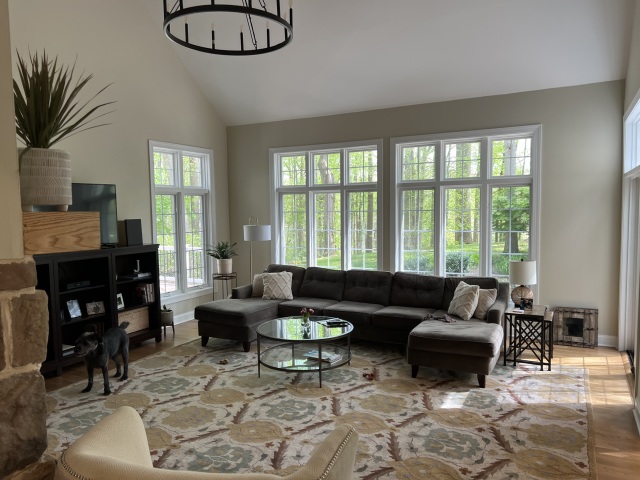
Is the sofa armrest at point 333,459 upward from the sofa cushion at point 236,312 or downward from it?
upward

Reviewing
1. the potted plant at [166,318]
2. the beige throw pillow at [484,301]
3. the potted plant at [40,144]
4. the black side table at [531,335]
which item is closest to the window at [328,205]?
the beige throw pillow at [484,301]

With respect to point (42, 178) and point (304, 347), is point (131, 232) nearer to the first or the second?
point (304, 347)

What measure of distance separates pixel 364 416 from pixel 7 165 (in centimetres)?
316

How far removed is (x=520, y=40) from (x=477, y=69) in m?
0.59

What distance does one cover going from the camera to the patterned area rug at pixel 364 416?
9.71 feet

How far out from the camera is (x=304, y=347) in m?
5.33

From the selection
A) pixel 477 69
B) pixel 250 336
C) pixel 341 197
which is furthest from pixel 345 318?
pixel 477 69

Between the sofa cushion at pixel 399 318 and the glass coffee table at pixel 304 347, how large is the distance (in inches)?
20.7

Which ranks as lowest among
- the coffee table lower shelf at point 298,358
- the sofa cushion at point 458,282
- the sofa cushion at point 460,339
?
the coffee table lower shelf at point 298,358

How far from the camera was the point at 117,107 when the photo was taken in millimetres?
5766

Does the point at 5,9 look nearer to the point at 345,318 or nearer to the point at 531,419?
the point at 531,419

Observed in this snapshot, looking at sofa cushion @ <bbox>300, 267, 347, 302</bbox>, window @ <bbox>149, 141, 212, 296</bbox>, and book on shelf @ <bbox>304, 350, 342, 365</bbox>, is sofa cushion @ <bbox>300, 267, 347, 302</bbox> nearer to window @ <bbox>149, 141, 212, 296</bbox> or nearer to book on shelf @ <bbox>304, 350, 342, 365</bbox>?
book on shelf @ <bbox>304, 350, 342, 365</bbox>

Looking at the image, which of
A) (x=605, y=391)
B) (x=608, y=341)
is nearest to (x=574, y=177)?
(x=608, y=341)

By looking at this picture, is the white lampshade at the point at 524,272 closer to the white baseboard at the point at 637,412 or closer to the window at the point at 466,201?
the window at the point at 466,201
